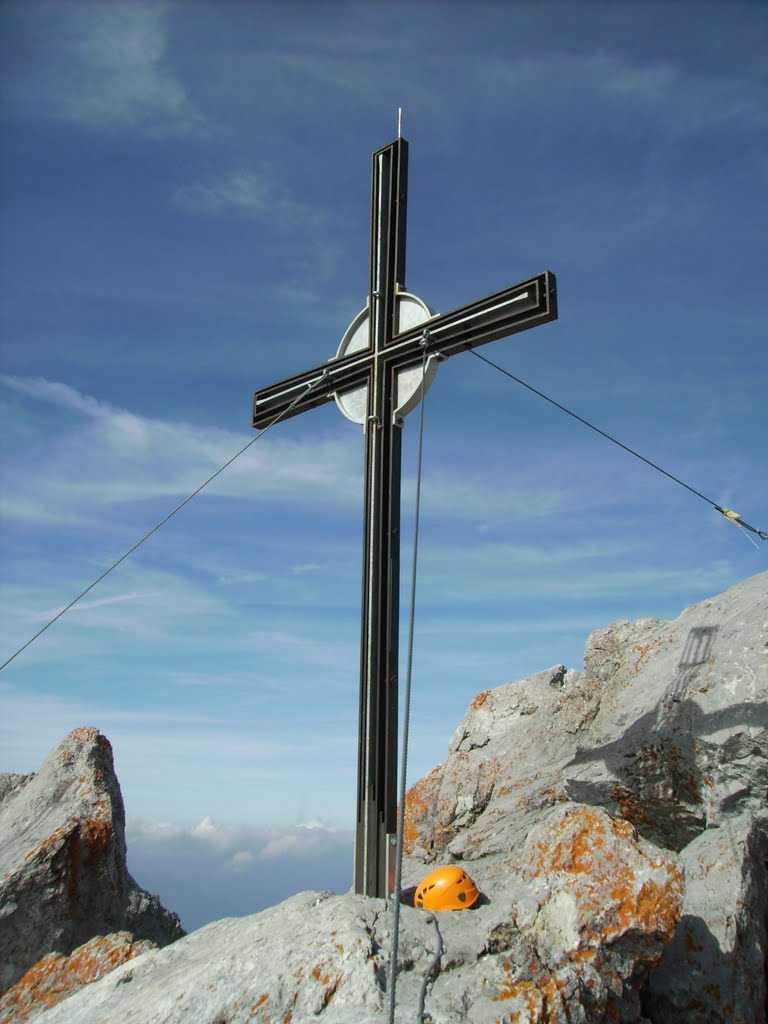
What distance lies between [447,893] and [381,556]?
3.30 meters

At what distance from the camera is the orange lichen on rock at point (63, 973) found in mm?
7823

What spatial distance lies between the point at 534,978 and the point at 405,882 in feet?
14.3

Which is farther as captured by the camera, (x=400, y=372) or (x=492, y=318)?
(x=400, y=372)

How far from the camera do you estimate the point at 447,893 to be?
7.10 metres

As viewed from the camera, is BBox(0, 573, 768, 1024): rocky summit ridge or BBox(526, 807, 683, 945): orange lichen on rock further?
BBox(526, 807, 683, 945): orange lichen on rock

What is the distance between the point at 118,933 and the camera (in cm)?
848

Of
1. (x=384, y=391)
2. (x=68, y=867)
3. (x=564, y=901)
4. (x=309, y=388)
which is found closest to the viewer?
(x=564, y=901)

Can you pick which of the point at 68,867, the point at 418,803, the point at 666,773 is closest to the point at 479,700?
the point at 418,803

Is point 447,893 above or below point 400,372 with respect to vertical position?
below

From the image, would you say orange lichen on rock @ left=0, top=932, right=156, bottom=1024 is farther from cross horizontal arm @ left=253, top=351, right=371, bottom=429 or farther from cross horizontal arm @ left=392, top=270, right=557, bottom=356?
cross horizontal arm @ left=392, top=270, right=557, bottom=356

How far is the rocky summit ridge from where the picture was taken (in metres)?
5.65

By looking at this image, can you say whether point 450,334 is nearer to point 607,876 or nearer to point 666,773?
point 666,773

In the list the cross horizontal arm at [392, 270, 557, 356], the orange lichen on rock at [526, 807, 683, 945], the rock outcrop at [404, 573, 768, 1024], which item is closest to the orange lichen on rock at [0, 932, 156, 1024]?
the rock outcrop at [404, 573, 768, 1024]

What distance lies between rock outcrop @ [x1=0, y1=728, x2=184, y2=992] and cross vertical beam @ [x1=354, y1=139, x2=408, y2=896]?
2.71 m
